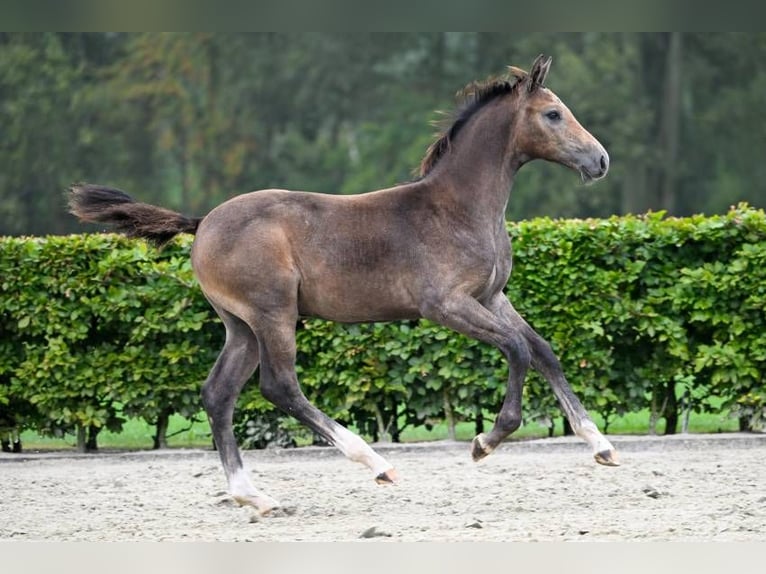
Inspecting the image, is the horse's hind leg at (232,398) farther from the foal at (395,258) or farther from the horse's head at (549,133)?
the horse's head at (549,133)

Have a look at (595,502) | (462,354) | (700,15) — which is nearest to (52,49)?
(462,354)

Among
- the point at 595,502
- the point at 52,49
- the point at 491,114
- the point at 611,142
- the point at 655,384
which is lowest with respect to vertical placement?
the point at 595,502

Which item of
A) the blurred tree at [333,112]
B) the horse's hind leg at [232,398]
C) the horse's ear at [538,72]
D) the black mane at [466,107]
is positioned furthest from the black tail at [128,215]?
the blurred tree at [333,112]

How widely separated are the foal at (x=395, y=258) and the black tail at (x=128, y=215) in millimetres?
16

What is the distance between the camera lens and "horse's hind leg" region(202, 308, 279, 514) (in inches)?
249

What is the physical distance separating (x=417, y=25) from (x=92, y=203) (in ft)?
10.3

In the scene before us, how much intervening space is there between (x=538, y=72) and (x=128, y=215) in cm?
242

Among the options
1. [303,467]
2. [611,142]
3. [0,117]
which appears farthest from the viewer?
[611,142]

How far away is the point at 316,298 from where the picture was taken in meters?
6.49

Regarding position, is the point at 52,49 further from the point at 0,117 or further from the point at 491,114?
the point at 491,114

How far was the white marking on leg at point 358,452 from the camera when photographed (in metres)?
6.02

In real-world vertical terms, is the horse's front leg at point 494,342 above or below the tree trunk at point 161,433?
above

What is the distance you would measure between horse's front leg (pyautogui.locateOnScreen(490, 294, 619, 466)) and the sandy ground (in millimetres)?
355

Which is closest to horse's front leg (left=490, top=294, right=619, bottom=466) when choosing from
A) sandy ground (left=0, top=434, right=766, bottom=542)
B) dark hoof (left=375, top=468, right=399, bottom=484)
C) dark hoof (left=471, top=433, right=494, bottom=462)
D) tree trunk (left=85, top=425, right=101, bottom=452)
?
sandy ground (left=0, top=434, right=766, bottom=542)
